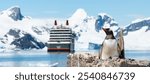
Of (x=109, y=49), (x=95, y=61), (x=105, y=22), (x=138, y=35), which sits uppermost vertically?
(x=105, y=22)

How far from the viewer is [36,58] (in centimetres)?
704

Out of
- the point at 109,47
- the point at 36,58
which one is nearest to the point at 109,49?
the point at 109,47

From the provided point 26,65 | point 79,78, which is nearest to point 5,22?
point 26,65

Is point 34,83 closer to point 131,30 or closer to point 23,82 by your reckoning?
point 23,82

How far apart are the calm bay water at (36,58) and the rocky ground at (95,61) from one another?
2.0 inches

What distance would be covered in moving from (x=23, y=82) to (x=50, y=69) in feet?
0.86

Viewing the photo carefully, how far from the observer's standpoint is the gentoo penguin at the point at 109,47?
282 inches

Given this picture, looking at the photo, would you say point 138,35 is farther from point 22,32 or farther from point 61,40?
point 22,32

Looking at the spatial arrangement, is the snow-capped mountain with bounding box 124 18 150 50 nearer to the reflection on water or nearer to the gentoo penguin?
the gentoo penguin

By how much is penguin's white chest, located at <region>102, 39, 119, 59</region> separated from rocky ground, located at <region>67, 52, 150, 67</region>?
6 centimetres

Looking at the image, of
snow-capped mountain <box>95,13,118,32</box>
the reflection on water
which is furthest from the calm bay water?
snow-capped mountain <box>95,13,118,32</box>

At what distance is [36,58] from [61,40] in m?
0.35

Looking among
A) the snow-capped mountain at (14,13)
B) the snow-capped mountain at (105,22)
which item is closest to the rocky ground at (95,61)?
the snow-capped mountain at (105,22)

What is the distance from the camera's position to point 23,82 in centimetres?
662
